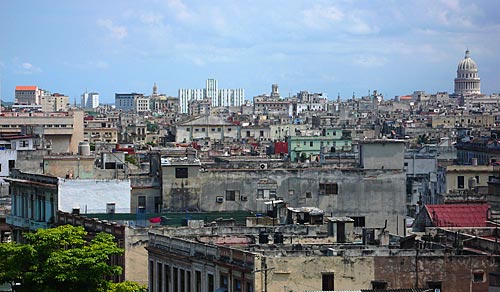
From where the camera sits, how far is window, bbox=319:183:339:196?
73.0 m

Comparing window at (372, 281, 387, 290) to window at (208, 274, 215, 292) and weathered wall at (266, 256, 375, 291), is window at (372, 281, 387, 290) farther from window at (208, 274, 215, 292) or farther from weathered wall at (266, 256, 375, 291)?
window at (208, 274, 215, 292)

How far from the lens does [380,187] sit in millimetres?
72875

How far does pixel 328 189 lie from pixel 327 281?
28.2 m

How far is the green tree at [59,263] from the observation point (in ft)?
179

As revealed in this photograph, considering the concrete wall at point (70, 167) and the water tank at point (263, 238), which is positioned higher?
the concrete wall at point (70, 167)

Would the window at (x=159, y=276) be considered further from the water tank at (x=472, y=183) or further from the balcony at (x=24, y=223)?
the water tank at (x=472, y=183)

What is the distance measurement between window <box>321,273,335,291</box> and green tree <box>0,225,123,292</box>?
11827 millimetres

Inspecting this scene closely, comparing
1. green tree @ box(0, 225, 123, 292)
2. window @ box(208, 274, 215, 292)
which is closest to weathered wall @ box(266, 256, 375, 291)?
window @ box(208, 274, 215, 292)

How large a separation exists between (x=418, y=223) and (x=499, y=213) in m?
3.56

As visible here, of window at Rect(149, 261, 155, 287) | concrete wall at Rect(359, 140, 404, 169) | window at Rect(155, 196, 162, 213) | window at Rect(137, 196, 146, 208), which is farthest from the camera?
concrete wall at Rect(359, 140, 404, 169)

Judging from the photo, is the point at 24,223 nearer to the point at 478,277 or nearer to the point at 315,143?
the point at 478,277

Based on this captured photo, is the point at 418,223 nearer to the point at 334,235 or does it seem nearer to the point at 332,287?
the point at 334,235

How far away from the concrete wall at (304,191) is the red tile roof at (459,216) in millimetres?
6515

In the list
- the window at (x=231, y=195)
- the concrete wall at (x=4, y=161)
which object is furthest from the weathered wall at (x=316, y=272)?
the concrete wall at (x=4, y=161)
